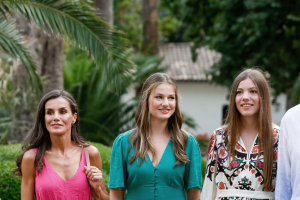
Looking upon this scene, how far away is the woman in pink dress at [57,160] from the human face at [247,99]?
4.17 ft

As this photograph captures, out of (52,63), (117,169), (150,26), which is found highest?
(150,26)

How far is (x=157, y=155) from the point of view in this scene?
3031 mm

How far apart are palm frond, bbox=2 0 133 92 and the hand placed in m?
2.69

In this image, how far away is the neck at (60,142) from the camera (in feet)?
9.90

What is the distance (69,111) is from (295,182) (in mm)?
1781

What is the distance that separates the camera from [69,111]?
3.02m

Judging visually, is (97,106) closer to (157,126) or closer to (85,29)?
(85,29)

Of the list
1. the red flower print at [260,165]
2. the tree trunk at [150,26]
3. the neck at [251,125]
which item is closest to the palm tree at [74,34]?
the neck at [251,125]

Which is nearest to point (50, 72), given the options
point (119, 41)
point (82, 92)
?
point (82, 92)

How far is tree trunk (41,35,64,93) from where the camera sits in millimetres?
8391

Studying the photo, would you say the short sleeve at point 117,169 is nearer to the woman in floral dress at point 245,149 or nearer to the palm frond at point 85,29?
the woman in floral dress at point 245,149

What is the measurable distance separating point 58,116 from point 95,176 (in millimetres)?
548

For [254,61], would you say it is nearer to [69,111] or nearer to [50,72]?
[50,72]

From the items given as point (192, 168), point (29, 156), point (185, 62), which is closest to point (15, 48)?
point (29, 156)
